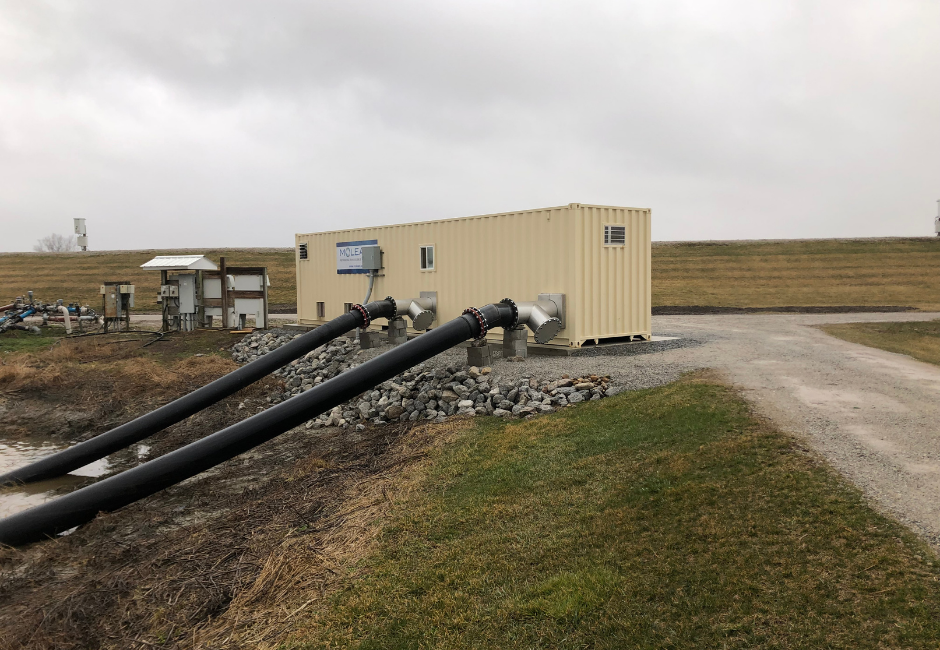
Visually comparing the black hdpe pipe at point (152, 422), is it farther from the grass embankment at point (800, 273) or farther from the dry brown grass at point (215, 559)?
the grass embankment at point (800, 273)

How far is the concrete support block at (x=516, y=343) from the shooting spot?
14.6 meters

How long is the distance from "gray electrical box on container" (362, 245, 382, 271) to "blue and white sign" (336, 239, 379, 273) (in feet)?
1.45

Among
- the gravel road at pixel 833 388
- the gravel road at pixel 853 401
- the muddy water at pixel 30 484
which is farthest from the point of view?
the muddy water at pixel 30 484

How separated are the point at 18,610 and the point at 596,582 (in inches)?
221

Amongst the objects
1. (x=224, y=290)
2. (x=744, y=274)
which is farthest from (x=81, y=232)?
(x=744, y=274)

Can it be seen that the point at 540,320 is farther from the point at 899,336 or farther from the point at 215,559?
the point at 899,336

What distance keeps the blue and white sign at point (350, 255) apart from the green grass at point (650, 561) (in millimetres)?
12689

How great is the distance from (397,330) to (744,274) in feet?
89.5

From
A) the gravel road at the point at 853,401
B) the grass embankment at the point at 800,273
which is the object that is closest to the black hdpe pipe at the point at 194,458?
the gravel road at the point at 853,401

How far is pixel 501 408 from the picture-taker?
38.7 feet

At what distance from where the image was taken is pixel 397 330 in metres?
18.1

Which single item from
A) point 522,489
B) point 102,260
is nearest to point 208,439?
point 522,489

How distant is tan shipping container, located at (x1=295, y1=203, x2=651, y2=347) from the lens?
1491 cm

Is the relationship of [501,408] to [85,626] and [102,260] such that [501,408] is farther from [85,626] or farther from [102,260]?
[102,260]
